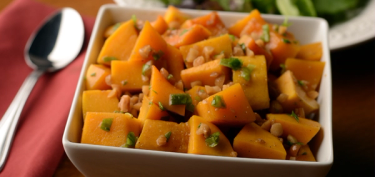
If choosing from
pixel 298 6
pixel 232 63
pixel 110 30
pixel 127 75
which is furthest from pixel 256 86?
pixel 298 6

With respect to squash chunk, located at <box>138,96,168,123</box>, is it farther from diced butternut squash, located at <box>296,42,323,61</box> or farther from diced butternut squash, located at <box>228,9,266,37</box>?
diced butternut squash, located at <box>296,42,323,61</box>

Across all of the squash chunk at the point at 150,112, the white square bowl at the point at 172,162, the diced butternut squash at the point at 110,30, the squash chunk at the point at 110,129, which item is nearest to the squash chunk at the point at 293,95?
the white square bowl at the point at 172,162

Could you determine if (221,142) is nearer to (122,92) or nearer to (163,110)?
(163,110)

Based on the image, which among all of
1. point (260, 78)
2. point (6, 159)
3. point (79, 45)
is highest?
point (260, 78)

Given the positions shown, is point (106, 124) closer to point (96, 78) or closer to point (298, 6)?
point (96, 78)

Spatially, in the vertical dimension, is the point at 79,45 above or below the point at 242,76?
below

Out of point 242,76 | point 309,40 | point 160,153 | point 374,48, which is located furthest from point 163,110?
point 374,48
